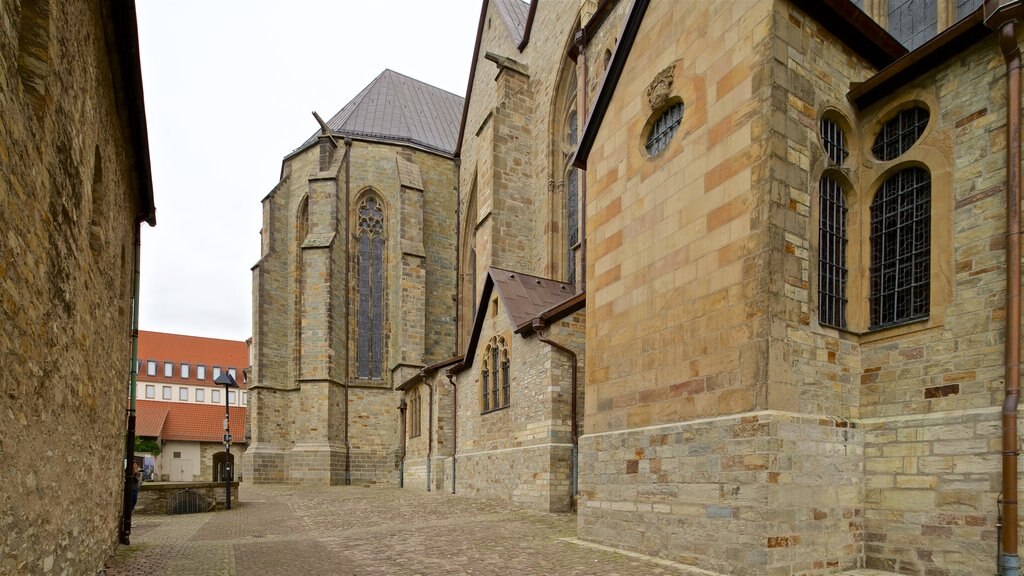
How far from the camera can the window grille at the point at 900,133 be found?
7.95m

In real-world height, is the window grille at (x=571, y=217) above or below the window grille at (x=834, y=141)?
above

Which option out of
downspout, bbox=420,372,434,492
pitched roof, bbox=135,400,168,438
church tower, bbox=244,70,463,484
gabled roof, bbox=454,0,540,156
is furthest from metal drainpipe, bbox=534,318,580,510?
pitched roof, bbox=135,400,168,438

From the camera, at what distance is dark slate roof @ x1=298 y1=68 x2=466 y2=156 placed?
111ft

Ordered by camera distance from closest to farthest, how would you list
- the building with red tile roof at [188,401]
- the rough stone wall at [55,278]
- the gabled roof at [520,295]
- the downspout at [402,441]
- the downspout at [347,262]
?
1. the rough stone wall at [55,278]
2. the gabled roof at [520,295]
3. the downspout at [402,441]
4. the downspout at [347,262]
5. the building with red tile roof at [188,401]

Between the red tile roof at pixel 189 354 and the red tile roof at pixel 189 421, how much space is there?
1557cm

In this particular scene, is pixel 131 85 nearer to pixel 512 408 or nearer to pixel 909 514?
pixel 909 514

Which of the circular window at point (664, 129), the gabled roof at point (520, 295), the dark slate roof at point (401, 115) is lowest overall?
the gabled roof at point (520, 295)

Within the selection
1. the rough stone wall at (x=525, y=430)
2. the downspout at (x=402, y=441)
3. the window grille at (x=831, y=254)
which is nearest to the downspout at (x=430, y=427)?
the rough stone wall at (x=525, y=430)

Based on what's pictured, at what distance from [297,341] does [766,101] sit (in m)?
26.0

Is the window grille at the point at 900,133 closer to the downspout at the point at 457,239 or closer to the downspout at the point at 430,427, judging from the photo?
the downspout at the point at 430,427

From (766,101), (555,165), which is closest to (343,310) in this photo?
(555,165)

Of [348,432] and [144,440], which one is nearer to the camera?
[348,432]

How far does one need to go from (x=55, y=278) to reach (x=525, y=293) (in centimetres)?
1315

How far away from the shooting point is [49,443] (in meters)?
4.54
